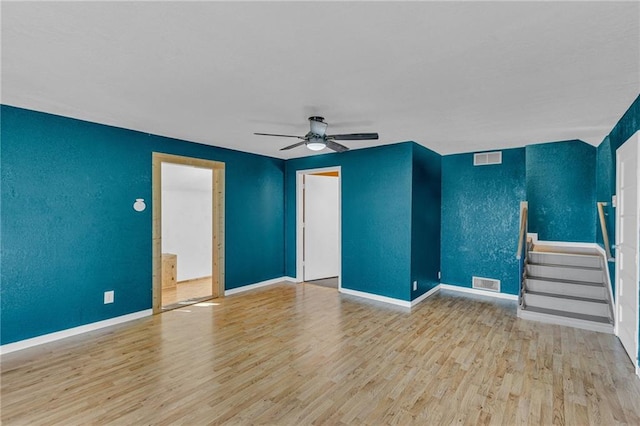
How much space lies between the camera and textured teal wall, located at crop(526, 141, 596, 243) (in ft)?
16.7

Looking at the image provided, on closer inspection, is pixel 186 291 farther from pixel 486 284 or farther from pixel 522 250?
pixel 522 250

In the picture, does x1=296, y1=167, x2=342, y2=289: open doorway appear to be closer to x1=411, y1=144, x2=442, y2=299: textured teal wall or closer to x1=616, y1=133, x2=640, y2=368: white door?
x1=411, y1=144, x2=442, y2=299: textured teal wall

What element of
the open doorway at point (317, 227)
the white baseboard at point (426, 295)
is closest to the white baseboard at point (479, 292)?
the white baseboard at point (426, 295)

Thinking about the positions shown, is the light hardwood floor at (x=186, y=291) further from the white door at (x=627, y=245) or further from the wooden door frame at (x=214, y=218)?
the white door at (x=627, y=245)

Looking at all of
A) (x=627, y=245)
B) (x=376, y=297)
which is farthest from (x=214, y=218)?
(x=627, y=245)

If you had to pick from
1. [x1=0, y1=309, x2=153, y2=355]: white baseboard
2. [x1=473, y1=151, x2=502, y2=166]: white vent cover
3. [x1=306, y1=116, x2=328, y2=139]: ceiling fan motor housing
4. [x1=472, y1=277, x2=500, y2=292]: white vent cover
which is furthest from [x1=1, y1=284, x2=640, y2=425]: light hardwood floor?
[x1=473, y1=151, x2=502, y2=166]: white vent cover

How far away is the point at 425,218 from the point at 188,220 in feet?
15.5

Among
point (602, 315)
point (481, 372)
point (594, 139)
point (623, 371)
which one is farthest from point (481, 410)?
point (594, 139)

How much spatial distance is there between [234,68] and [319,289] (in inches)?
168

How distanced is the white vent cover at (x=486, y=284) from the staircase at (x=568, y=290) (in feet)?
2.13

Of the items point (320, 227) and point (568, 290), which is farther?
point (320, 227)

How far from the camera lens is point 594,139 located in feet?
14.6

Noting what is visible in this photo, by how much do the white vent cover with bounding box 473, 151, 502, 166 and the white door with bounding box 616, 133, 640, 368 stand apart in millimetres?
1831

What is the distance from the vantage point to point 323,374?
2746mm
